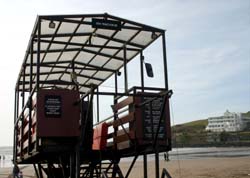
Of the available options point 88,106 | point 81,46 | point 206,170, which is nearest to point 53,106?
point 88,106

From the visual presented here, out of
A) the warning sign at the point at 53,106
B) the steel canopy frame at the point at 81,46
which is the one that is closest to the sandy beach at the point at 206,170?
the steel canopy frame at the point at 81,46

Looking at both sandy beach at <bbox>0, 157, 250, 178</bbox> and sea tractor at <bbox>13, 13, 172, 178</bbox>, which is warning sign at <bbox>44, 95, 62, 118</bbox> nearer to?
sea tractor at <bbox>13, 13, 172, 178</bbox>

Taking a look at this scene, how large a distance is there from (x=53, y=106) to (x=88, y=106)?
1.09 metres

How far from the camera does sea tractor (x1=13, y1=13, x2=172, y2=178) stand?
7715mm

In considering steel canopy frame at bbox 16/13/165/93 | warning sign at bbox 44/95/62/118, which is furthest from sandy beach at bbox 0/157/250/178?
warning sign at bbox 44/95/62/118

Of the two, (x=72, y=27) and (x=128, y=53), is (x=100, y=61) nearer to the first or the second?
(x=128, y=53)

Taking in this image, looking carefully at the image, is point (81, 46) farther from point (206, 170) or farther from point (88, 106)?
point (206, 170)

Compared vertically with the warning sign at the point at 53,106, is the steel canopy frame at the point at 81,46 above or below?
above

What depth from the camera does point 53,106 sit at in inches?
306

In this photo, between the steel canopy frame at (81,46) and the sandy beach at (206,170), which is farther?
the sandy beach at (206,170)

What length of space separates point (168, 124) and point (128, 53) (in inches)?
111

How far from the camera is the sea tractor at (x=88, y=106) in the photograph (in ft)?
25.3

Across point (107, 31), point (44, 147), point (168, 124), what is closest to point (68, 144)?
point (44, 147)

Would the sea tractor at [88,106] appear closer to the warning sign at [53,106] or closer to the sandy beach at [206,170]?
the warning sign at [53,106]
